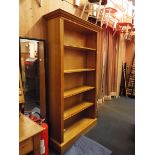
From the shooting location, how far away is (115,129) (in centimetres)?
283

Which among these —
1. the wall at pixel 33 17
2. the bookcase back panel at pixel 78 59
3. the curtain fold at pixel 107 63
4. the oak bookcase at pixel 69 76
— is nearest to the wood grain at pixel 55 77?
the oak bookcase at pixel 69 76

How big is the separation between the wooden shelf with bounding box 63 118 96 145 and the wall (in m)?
1.53

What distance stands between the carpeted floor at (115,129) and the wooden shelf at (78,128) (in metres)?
0.11

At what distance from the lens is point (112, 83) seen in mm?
4789

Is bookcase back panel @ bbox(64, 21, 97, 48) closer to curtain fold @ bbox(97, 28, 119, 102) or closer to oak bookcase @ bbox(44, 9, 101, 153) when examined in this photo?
oak bookcase @ bbox(44, 9, 101, 153)

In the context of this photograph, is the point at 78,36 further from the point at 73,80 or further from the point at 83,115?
the point at 83,115

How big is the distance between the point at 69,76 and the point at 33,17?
42.7 inches

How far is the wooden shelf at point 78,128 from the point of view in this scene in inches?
92.3

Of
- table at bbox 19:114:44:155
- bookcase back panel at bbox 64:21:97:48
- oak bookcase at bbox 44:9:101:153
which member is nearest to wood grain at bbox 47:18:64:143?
oak bookcase at bbox 44:9:101:153

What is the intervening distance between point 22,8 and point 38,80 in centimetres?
94

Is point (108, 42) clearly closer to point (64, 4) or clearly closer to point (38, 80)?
point (64, 4)

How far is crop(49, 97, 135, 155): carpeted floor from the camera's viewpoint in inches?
91.0

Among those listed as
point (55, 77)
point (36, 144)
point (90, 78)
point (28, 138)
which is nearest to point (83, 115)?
point (90, 78)
